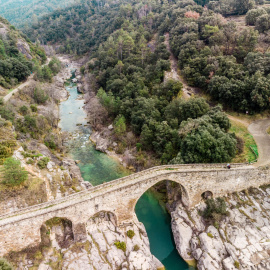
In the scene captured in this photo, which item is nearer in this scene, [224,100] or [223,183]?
[223,183]

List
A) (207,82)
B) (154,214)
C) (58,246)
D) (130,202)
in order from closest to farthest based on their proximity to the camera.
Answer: (58,246) < (130,202) < (154,214) < (207,82)

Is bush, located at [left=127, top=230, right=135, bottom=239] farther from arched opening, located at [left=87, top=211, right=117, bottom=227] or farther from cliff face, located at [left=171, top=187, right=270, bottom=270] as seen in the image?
cliff face, located at [left=171, top=187, right=270, bottom=270]

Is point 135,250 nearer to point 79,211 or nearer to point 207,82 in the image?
point 79,211

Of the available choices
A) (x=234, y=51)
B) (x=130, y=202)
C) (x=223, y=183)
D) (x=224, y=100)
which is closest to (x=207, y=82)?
(x=224, y=100)

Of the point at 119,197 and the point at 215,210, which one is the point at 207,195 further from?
the point at 119,197

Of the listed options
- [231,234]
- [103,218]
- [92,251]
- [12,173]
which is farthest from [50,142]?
[231,234]

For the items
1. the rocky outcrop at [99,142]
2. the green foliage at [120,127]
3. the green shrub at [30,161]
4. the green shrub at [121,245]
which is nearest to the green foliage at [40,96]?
the rocky outcrop at [99,142]

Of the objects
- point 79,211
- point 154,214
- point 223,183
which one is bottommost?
point 154,214
